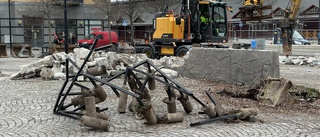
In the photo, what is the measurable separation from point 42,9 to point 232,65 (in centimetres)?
3038

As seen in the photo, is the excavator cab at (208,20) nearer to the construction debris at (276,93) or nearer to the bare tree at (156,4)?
the construction debris at (276,93)

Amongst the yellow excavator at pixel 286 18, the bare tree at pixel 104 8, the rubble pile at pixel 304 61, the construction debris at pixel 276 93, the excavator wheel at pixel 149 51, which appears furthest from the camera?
the bare tree at pixel 104 8

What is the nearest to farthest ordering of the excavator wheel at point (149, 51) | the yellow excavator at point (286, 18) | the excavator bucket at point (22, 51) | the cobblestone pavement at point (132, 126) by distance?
1. the cobblestone pavement at point (132, 126)
2. the yellow excavator at point (286, 18)
3. the excavator wheel at point (149, 51)
4. the excavator bucket at point (22, 51)

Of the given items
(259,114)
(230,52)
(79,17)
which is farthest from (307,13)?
(259,114)

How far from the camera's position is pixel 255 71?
10328 mm

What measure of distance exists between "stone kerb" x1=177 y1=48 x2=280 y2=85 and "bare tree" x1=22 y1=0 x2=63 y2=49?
1042 inches

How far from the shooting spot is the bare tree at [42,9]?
36644mm

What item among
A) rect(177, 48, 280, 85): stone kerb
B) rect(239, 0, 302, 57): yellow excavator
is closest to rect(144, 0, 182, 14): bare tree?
rect(239, 0, 302, 57): yellow excavator

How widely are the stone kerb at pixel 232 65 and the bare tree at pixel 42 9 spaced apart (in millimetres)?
26469

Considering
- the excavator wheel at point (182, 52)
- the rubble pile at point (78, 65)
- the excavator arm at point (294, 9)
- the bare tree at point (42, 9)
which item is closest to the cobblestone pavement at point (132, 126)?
the rubble pile at point (78, 65)

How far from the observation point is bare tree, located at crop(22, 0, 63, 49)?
3664 cm

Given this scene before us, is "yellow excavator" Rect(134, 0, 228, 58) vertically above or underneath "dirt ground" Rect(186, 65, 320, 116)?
above

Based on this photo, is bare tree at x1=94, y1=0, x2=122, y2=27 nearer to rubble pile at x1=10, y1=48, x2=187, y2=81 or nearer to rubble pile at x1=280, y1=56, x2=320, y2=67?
rubble pile at x1=280, y1=56, x2=320, y2=67

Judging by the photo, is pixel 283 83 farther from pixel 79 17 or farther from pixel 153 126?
pixel 79 17
